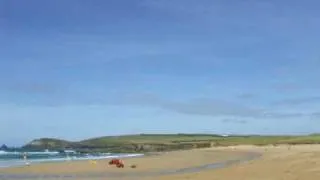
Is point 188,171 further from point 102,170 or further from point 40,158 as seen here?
point 40,158

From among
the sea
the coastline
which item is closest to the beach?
the coastline

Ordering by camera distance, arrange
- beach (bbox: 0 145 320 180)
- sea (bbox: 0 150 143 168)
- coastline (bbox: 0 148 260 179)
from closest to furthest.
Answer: beach (bbox: 0 145 320 180) → coastline (bbox: 0 148 260 179) → sea (bbox: 0 150 143 168)

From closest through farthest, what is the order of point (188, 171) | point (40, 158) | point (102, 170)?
point (188, 171) → point (102, 170) → point (40, 158)

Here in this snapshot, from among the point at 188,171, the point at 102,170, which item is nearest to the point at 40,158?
the point at 102,170

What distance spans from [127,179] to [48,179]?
522 centimetres

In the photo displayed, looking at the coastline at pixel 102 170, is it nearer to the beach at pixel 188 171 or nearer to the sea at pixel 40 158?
the beach at pixel 188 171

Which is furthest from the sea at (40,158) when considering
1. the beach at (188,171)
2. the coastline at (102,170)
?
the beach at (188,171)

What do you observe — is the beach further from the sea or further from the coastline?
the sea

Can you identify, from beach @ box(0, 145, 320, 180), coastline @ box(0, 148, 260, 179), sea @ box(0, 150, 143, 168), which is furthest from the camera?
sea @ box(0, 150, 143, 168)

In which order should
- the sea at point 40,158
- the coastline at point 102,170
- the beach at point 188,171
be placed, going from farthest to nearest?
the sea at point 40,158
the coastline at point 102,170
the beach at point 188,171

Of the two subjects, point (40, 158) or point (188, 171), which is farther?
point (40, 158)

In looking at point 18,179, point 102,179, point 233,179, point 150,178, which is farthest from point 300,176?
point 18,179

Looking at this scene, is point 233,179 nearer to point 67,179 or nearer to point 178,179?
point 178,179

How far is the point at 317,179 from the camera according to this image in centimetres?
2639
